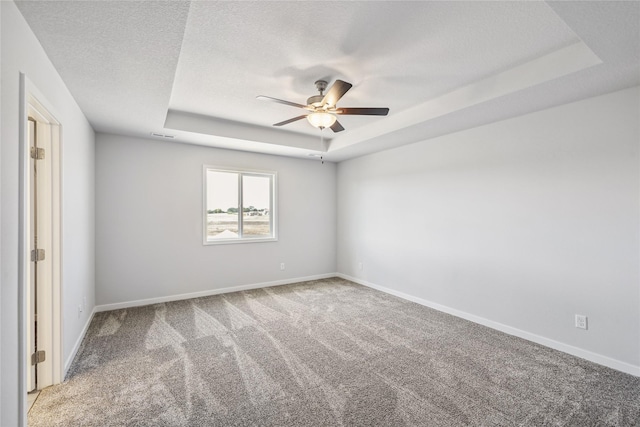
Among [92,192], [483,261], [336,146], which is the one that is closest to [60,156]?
[92,192]

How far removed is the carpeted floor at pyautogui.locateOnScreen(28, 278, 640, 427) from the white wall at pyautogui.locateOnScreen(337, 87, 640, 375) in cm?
39

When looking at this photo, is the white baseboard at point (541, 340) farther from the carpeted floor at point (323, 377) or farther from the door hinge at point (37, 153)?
the door hinge at point (37, 153)

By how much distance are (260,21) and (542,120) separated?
2.93 meters

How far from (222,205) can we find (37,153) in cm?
274

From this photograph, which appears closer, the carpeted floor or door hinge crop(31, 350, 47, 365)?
the carpeted floor

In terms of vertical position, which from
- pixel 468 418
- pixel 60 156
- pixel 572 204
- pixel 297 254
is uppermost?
pixel 60 156

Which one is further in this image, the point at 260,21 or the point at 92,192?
the point at 92,192

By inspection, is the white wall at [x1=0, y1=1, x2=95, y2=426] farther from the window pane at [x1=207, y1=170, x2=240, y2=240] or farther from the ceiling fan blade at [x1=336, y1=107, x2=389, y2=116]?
A: the ceiling fan blade at [x1=336, y1=107, x2=389, y2=116]

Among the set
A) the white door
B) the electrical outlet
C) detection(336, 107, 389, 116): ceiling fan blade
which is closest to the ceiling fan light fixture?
detection(336, 107, 389, 116): ceiling fan blade

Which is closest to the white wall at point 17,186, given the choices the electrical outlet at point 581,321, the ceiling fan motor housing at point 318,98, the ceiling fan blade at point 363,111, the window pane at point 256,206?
the ceiling fan motor housing at point 318,98

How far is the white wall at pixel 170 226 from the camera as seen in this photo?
3955 mm

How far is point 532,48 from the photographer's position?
2.23m

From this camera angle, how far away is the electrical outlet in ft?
9.00

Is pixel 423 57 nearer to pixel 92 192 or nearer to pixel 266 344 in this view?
pixel 266 344
